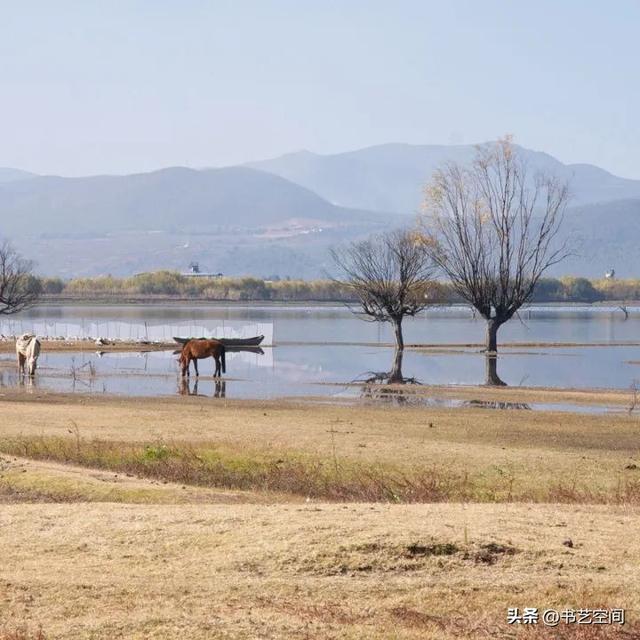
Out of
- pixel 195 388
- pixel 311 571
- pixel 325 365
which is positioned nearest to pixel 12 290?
pixel 325 365

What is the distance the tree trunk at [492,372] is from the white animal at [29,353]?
61.6ft

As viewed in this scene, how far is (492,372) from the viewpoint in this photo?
62.2 m

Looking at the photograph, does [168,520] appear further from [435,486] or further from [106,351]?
[106,351]

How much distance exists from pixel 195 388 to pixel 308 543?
38.0m

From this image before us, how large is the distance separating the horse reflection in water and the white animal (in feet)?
20.7

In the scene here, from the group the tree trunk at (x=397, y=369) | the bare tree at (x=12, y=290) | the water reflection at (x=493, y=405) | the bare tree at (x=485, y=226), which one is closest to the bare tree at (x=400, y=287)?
the bare tree at (x=485, y=226)

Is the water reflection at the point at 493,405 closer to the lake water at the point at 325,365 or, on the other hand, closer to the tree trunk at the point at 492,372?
the lake water at the point at 325,365

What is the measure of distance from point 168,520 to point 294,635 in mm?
4536

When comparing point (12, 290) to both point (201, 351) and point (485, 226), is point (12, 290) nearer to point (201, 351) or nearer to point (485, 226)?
point (485, 226)

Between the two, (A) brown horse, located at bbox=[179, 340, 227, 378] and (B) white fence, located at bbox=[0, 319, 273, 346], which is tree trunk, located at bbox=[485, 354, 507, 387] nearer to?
(A) brown horse, located at bbox=[179, 340, 227, 378]

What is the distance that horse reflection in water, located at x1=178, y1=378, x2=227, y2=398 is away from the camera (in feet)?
155

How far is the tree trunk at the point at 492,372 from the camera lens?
181ft

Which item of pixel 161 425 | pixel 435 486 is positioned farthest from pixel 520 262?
pixel 435 486

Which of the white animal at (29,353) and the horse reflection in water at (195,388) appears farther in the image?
the white animal at (29,353)
